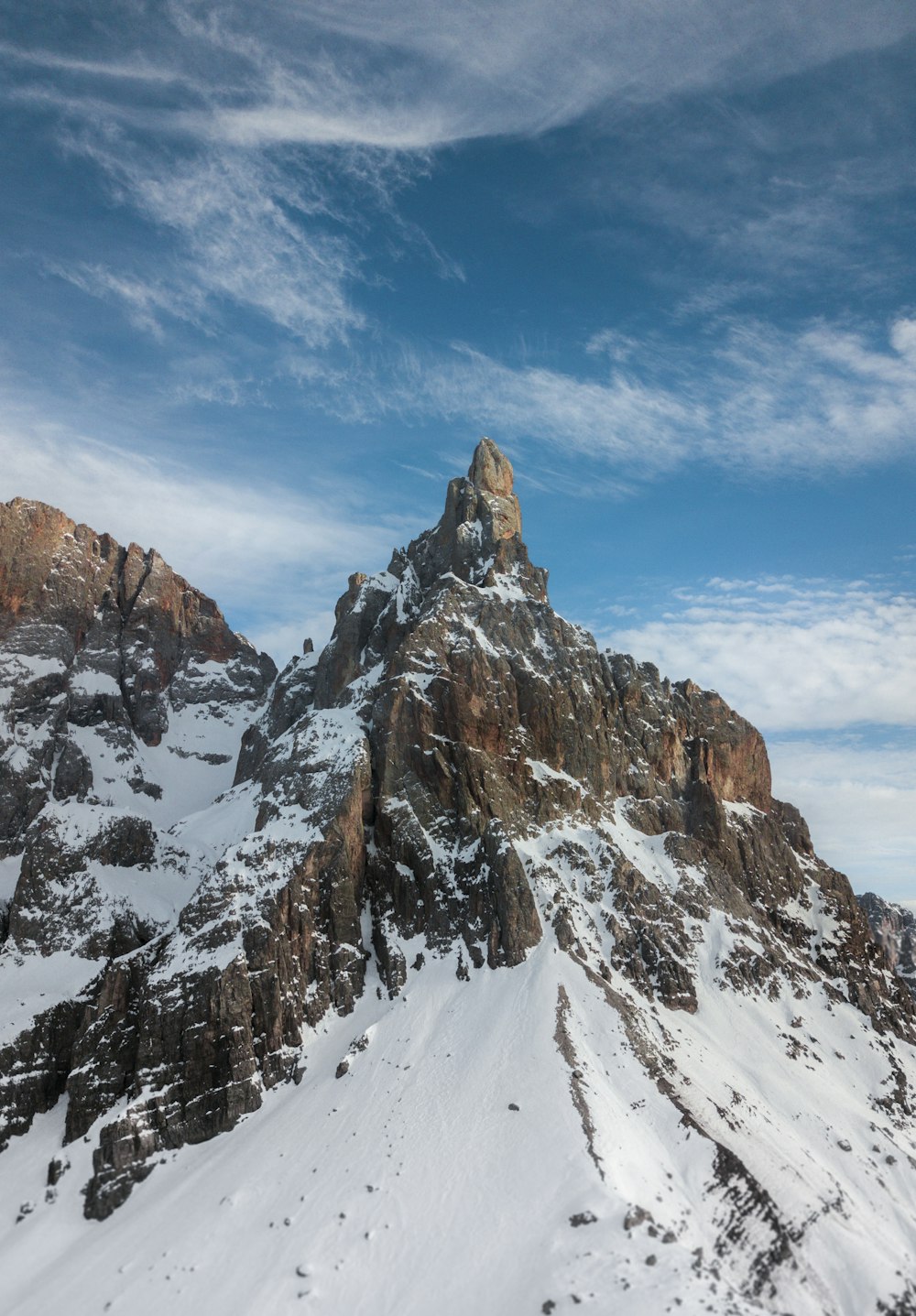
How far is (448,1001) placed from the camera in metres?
83.1

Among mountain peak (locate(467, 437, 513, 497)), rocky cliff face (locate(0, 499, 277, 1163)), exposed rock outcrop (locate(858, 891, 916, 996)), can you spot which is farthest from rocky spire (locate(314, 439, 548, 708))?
exposed rock outcrop (locate(858, 891, 916, 996))

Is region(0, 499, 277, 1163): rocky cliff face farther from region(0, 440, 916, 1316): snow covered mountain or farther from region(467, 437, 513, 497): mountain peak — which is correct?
region(467, 437, 513, 497): mountain peak

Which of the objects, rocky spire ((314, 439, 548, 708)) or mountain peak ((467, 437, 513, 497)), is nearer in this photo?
rocky spire ((314, 439, 548, 708))

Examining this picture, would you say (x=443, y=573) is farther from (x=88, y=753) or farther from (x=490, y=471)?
(x=88, y=753)

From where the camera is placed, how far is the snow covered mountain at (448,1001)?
5606 centimetres

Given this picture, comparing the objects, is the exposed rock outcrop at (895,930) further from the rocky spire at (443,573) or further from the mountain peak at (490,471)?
the mountain peak at (490,471)

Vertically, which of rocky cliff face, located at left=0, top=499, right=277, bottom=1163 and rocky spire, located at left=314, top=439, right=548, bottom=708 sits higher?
rocky spire, located at left=314, top=439, right=548, bottom=708

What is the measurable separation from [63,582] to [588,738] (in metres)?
114

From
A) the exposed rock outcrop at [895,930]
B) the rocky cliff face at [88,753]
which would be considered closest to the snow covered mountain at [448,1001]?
the rocky cliff face at [88,753]

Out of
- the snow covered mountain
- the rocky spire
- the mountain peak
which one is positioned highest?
the mountain peak

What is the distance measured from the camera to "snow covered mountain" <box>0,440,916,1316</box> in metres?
Result: 56.1

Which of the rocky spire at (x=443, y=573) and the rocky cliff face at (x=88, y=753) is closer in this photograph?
the rocky cliff face at (x=88, y=753)

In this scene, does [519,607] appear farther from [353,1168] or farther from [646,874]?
[353,1168]

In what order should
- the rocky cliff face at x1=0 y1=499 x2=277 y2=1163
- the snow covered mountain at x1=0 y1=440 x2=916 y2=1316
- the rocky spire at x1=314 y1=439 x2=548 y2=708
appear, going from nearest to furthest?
the snow covered mountain at x1=0 y1=440 x2=916 y2=1316 → the rocky cliff face at x1=0 y1=499 x2=277 y2=1163 → the rocky spire at x1=314 y1=439 x2=548 y2=708
